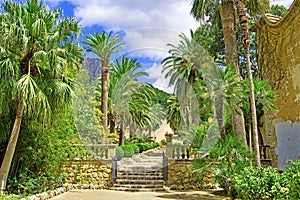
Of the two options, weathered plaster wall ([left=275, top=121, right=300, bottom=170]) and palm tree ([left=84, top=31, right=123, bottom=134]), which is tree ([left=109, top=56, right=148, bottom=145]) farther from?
weathered plaster wall ([left=275, top=121, right=300, bottom=170])

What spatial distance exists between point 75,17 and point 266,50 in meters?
8.81

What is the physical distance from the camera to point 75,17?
419 inches

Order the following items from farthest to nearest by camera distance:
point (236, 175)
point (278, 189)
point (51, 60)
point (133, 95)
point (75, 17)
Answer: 1. point (133, 95)
2. point (75, 17)
3. point (51, 60)
4. point (236, 175)
5. point (278, 189)

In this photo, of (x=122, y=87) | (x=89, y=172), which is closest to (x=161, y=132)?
(x=122, y=87)

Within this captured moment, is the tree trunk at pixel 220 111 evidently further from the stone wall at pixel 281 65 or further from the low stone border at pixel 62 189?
the low stone border at pixel 62 189

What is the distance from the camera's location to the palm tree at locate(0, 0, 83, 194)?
897 centimetres

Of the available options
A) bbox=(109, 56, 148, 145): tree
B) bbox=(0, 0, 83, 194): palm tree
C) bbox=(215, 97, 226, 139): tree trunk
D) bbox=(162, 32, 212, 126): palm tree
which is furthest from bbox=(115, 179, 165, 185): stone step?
bbox=(109, 56, 148, 145): tree

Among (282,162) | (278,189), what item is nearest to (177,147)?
(282,162)

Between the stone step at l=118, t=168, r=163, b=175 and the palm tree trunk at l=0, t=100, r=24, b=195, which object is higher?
the palm tree trunk at l=0, t=100, r=24, b=195

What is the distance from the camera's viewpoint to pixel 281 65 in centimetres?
1268

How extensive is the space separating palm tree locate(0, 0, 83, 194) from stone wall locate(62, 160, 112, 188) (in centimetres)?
345

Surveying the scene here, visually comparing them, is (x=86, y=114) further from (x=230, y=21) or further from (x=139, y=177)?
(x=230, y=21)

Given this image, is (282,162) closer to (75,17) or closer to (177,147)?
(177,147)

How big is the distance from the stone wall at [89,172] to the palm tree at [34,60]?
3450 millimetres
